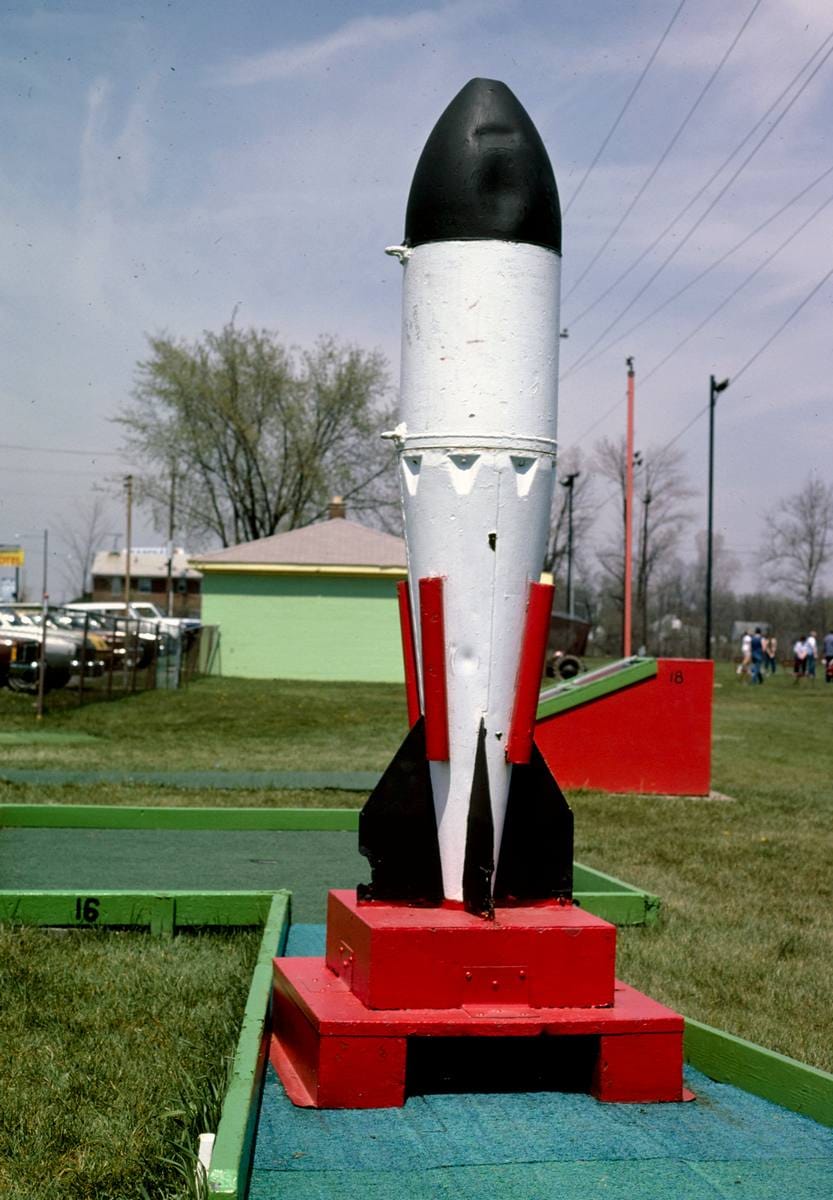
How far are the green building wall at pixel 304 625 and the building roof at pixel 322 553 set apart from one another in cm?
35

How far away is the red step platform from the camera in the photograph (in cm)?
463

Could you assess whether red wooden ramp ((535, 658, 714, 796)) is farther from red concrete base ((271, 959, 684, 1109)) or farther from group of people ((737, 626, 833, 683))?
group of people ((737, 626, 833, 683))

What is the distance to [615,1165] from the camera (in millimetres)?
4141

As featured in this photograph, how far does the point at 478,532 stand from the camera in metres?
5.30

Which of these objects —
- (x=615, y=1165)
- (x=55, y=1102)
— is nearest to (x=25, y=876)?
(x=55, y=1102)

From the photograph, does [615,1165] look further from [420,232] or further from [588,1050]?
[420,232]

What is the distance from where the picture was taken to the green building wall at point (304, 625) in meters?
37.6

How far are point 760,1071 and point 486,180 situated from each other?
342cm

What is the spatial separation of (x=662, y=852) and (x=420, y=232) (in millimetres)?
6404

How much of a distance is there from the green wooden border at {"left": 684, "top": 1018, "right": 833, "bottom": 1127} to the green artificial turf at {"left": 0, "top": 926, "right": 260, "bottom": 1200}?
1753 mm

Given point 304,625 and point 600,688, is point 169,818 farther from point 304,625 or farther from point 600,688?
point 304,625

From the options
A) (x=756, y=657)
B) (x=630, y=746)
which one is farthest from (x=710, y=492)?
(x=630, y=746)

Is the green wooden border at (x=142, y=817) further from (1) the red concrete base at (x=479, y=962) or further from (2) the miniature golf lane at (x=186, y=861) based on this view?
(1) the red concrete base at (x=479, y=962)

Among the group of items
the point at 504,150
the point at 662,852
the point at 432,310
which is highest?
the point at 504,150
